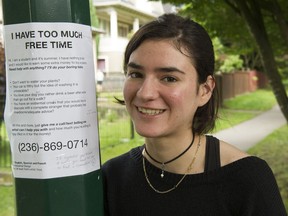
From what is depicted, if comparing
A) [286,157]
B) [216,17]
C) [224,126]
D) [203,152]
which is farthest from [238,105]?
[203,152]

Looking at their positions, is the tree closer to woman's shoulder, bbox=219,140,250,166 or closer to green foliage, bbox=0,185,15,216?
green foliage, bbox=0,185,15,216

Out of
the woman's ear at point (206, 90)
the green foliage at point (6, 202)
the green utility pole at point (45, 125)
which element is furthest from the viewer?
the green foliage at point (6, 202)

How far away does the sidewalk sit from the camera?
1056cm

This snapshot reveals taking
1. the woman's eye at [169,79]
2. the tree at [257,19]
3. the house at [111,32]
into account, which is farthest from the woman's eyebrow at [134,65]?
the house at [111,32]

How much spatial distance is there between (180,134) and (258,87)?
110ft

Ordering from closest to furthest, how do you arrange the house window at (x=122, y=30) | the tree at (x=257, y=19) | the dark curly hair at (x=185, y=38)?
the dark curly hair at (x=185, y=38) → the tree at (x=257, y=19) → the house window at (x=122, y=30)

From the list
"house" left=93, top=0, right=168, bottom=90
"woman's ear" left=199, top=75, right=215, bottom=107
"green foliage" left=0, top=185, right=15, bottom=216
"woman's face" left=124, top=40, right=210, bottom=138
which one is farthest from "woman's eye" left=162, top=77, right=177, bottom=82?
"house" left=93, top=0, right=168, bottom=90

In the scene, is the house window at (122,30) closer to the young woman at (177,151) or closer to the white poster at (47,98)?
the young woman at (177,151)

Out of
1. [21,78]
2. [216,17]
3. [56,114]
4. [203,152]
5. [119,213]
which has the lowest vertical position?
[119,213]

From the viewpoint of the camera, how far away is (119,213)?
2.02m

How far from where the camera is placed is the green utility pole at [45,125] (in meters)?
1.50

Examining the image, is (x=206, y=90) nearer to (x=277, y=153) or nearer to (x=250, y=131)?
(x=277, y=153)

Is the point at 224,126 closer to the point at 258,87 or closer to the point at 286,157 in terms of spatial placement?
the point at 286,157

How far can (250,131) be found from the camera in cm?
1241
